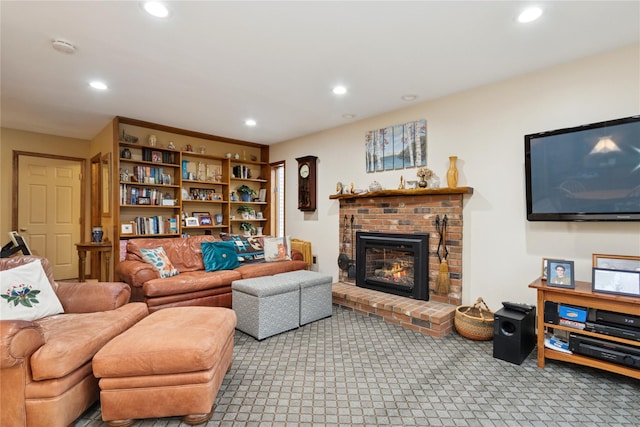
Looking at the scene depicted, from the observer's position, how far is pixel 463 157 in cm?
333

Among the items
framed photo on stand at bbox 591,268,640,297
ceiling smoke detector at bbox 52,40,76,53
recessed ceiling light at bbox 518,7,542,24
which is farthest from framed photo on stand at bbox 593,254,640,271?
ceiling smoke detector at bbox 52,40,76,53

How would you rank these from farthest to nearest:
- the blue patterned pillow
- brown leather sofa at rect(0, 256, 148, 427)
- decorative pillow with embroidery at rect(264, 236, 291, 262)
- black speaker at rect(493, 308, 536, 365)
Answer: decorative pillow with embroidery at rect(264, 236, 291, 262), the blue patterned pillow, black speaker at rect(493, 308, 536, 365), brown leather sofa at rect(0, 256, 148, 427)

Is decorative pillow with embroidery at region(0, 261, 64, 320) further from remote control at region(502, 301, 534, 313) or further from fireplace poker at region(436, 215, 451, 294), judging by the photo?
remote control at region(502, 301, 534, 313)

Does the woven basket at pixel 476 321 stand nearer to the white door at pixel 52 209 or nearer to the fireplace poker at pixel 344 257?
the fireplace poker at pixel 344 257

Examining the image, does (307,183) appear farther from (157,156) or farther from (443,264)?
(443,264)

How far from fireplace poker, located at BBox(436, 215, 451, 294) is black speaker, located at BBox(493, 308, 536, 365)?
0.73 m

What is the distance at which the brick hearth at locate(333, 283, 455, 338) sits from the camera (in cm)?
303

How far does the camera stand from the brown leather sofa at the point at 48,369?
1.52 metres

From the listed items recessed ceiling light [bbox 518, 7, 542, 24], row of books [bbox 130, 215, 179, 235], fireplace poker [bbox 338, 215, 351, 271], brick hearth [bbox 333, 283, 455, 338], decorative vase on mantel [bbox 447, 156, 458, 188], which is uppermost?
recessed ceiling light [bbox 518, 7, 542, 24]

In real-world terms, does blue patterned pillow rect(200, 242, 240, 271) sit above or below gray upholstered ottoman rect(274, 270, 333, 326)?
above

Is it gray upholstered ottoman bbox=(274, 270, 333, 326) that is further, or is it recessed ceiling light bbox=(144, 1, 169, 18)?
gray upholstered ottoman bbox=(274, 270, 333, 326)

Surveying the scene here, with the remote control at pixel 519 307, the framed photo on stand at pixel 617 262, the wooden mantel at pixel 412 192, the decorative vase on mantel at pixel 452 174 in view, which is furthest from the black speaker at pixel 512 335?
the decorative vase on mantel at pixel 452 174

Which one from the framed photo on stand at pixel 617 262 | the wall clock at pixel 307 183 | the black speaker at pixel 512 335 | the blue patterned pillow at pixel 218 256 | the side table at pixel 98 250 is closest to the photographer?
the framed photo on stand at pixel 617 262

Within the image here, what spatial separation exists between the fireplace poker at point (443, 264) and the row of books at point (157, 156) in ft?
12.5
